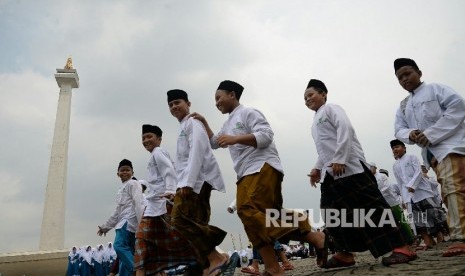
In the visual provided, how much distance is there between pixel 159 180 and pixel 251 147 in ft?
5.29

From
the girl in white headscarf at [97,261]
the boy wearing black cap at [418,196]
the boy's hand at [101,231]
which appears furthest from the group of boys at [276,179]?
the girl in white headscarf at [97,261]

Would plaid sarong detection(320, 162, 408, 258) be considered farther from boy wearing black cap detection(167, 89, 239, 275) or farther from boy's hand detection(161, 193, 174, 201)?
boy's hand detection(161, 193, 174, 201)

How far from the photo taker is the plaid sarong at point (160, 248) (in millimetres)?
4059

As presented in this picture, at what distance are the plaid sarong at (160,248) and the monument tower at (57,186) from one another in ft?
64.8

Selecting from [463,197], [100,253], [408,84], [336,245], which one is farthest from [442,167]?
[100,253]

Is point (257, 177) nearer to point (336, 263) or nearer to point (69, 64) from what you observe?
point (336, 263)

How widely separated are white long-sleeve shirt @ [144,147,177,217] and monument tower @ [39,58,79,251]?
1957 centimetres

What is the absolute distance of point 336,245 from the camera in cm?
383

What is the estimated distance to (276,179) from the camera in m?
3.45

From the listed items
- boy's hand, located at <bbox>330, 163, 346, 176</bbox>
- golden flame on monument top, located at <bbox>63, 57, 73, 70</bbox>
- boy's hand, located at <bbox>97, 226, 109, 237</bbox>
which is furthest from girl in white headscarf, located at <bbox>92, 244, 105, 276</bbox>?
golden flame on monument top, located at <bbox>63, 57, 73, 70</bbox>

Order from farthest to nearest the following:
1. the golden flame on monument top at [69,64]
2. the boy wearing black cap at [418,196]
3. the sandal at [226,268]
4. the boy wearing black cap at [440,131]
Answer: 1. the golden flame on monument top at [69,64]
2. the boy wearing black cap at [418,196]
3. the sandal at [226,268]
4. the boy wearing black cap at [440,131]

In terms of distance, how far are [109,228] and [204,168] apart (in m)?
3.03

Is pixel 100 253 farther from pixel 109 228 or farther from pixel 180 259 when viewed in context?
pixel 180 259

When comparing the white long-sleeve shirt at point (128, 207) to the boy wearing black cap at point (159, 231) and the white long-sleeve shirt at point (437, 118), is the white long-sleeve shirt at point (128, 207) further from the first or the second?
the white long-sleeve shirt at point (437, 118)
